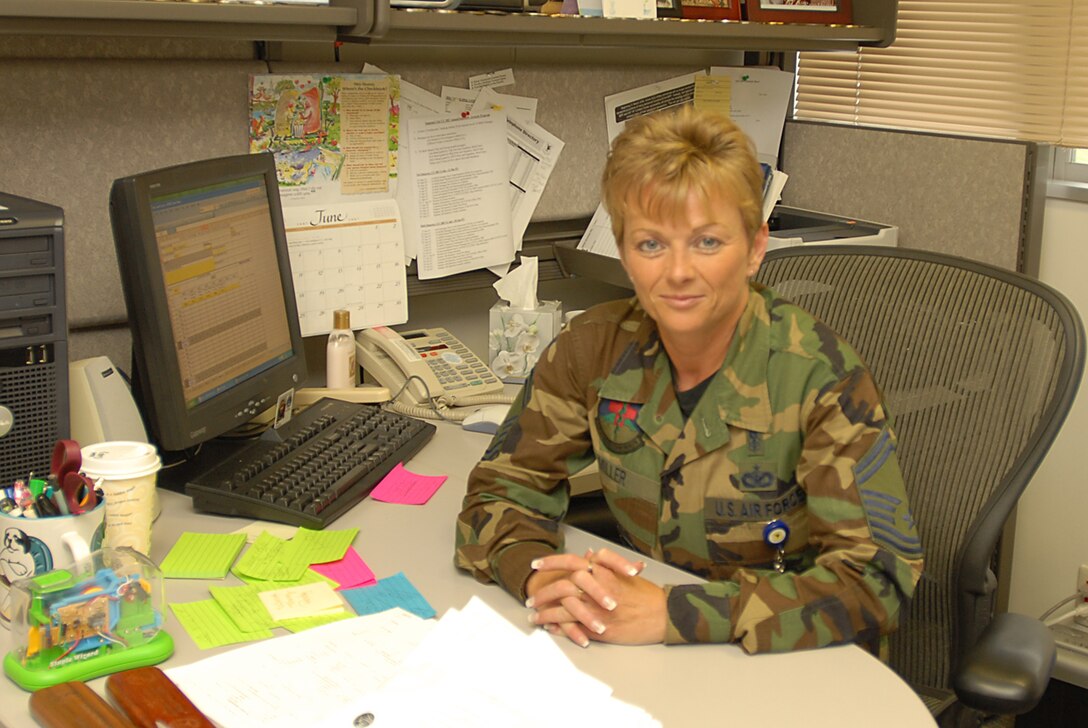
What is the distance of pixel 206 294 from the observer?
1461mm

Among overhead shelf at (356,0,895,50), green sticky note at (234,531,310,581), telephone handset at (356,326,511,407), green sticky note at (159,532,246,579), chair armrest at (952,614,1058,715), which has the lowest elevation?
chair armrest at (952,614,1058,715)

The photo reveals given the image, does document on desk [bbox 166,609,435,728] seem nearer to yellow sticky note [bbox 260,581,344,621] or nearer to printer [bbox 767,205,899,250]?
yellow sticky note [bbox 260,581,344,621]

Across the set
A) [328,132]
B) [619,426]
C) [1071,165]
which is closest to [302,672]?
[619,426]

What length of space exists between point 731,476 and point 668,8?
103 centimetres

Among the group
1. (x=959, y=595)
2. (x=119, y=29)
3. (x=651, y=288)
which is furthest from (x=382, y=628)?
(x=119, y=29)

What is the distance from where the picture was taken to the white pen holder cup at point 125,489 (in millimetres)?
1185

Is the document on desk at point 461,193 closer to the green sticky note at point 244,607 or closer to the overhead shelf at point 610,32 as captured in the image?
the overhead shelf at point 610,32

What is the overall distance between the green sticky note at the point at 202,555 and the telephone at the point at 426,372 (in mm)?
501

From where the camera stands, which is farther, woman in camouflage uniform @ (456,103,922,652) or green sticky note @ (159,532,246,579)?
green sticky note @ (159,532,246,579)

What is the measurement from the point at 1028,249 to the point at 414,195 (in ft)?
3.40

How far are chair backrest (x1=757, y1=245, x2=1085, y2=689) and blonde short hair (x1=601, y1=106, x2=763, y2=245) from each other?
0.27 metres

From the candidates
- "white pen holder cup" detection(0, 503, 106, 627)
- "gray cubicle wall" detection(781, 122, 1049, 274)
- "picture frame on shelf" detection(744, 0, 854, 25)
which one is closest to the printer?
"gray cubicle wall" detection(781, 122, 1049, 274)

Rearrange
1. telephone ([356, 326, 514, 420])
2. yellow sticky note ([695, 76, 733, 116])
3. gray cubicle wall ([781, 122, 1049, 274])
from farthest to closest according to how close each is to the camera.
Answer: yellow sticky note ([695, 76, 733, 116]), gray cubicle wall ([781, 122, 1049, 274]), telephone ([356, 326, 514, 420])

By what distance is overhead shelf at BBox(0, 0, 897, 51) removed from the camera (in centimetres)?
135
